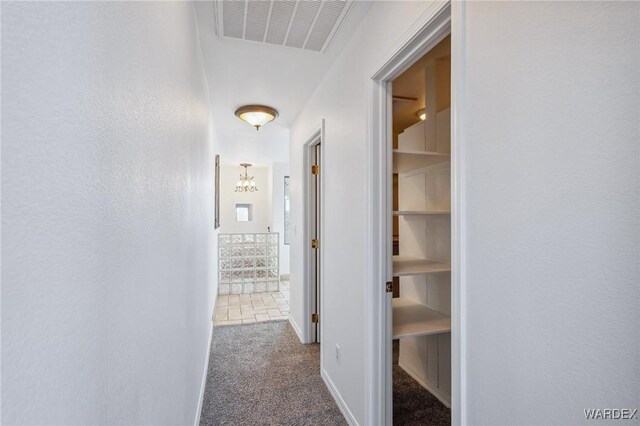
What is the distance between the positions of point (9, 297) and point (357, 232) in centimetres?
175

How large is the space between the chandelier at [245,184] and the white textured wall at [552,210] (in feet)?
22.6

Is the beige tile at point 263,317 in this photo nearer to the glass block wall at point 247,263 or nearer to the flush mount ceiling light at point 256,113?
the glass block wall at point 247,263

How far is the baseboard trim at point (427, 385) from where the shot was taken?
2316 mm

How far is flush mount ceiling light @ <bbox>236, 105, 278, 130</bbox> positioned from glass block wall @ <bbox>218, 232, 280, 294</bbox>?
2657mm

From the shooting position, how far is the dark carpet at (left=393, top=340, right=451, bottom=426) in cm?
214

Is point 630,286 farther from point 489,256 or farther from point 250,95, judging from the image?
point 250,95

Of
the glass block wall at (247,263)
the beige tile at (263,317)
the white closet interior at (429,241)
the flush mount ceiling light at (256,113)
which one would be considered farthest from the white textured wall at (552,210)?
the glass block wall at (247,263)

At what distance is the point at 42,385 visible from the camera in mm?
379

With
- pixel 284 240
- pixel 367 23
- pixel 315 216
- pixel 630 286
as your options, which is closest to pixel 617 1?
pixel 630 286

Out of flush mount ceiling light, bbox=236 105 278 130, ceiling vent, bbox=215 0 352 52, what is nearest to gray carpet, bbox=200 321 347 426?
flush mount ceiling light, bbox=236 105 278 130

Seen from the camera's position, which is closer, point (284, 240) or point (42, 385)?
point (42, 385)

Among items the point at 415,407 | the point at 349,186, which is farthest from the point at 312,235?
the point at 415,407

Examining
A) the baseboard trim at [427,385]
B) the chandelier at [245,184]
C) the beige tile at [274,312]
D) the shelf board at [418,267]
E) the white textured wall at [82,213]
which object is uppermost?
the chandelier at [245,184]

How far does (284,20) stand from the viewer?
6.22ft
